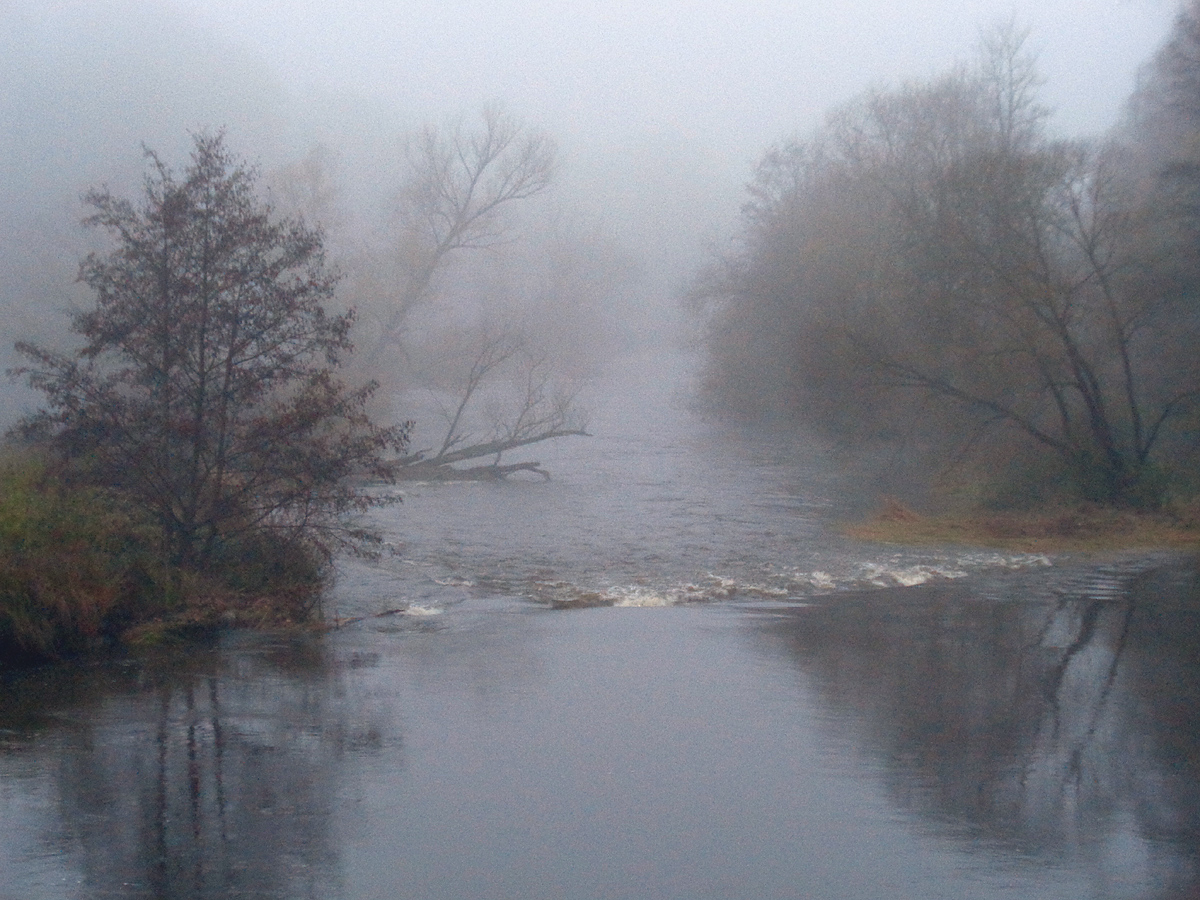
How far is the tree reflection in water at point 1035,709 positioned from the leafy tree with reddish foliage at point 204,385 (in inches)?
193

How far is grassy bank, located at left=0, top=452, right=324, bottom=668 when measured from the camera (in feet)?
31.3

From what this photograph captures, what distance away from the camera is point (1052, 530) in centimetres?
1852

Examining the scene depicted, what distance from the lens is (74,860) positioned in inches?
208

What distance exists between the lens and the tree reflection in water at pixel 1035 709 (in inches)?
228

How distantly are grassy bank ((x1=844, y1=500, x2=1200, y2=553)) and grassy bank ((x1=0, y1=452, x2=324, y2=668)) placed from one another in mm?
9909

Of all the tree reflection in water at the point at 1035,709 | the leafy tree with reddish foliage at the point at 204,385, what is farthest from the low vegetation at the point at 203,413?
the tree reflection in water at the point at 1035,709

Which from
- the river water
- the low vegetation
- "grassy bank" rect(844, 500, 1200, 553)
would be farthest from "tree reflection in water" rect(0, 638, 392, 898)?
"grassy bank" rect(844, 500, 1200, 553)

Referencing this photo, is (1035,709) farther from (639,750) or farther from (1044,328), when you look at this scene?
(1044,328)

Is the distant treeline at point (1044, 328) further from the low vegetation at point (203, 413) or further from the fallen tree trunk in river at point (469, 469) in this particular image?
the low vegetation at point (203, 413)

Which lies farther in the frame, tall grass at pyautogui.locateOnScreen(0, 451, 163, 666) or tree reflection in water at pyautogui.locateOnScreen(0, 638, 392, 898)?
tall grass at pyautogui.locateOnScreen(0, 451, 163, 666)

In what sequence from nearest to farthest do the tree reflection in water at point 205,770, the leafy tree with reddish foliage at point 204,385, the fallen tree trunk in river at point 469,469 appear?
the tree reflection in water at point 205,770
the leafy tree with reddish foliage at point 204,385
the fallen tree trunk in river at point 469,469

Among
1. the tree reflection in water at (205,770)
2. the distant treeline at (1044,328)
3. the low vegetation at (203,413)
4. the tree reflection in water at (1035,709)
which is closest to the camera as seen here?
the tree reflection in water at (205,770)

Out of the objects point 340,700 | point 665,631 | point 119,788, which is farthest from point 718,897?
point 665,631

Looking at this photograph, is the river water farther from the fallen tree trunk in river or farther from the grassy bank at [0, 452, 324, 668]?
the fallen tree trunk in river
